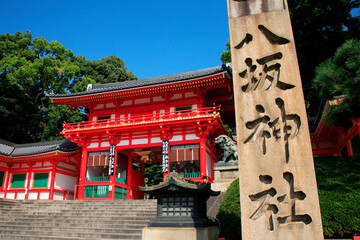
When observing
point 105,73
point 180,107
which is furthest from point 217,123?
point 105,73

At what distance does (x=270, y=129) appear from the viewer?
138 inches

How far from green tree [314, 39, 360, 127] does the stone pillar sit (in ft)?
7.55

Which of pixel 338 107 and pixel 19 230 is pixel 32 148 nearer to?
pixel 19 230

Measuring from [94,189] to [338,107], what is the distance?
1377 cm

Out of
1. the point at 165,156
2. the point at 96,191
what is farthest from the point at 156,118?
the point at 96,191

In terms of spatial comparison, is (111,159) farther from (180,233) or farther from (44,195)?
(180,233)

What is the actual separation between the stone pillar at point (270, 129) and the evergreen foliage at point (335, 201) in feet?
11.4

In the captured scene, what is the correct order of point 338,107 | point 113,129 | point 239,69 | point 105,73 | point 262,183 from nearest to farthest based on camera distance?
point 262,183 < point 239,69 < point 338,107 < point 113,129 < point 105,73

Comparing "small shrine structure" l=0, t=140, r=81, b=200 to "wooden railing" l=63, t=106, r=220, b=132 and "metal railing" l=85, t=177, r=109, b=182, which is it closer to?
"wooden railing" l=63, t=106, r=220, b=132

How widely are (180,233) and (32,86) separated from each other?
24.9 meters

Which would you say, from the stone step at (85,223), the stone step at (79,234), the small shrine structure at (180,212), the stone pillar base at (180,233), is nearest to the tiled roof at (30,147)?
the stone step at (85,223)

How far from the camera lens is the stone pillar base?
619 cm

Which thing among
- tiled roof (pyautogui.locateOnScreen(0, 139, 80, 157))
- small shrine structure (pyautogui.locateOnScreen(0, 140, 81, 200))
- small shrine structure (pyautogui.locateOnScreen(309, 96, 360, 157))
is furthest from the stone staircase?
small shrine structure (pyautogui.locateOnScreen(309, 96, 360, 157))

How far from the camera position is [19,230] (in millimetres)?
9828
